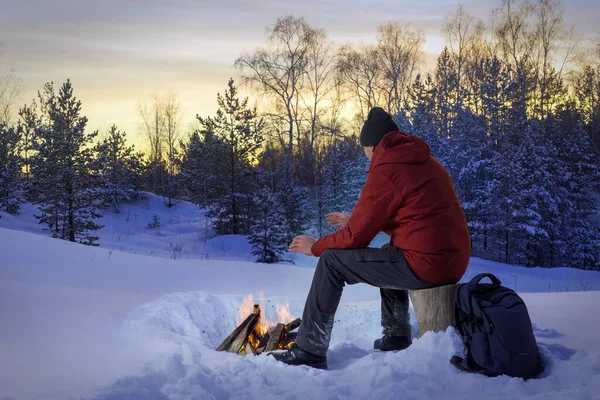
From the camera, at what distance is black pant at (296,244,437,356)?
3164 millimetres

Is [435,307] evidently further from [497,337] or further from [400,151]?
[400,151]

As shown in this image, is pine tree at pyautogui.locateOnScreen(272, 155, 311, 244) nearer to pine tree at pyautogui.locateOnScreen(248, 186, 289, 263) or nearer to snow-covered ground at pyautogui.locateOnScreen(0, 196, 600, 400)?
pine tree at pyautogui.locateOnScreen(248, 186, 289, 263)

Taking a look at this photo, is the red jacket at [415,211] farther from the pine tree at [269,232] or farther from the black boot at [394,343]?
the pine tree at [269,232]

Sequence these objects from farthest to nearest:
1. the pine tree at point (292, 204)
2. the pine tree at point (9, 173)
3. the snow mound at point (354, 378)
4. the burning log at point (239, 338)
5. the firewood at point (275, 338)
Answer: the pine tree at point (9, 173) → the pine tree at point (292, 204) → the burning log at point (239, 338) → the firewood at point (275, 338) → the snow mound at point (354, 378)

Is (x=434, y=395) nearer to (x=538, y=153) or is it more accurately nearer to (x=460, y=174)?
(x=460, y=174)

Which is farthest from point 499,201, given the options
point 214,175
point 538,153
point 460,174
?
point 214,175

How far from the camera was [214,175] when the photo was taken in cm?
2391

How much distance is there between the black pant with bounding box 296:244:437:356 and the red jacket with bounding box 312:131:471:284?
0.30 ft

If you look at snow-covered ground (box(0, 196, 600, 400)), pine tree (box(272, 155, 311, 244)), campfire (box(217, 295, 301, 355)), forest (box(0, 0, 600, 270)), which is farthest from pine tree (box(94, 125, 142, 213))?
campfire (box(217, 295, 301, 355))

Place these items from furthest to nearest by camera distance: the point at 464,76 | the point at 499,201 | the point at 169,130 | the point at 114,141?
the point at 169,130 < the point at 114,141 < the point at 464,76 < the point at 499,201

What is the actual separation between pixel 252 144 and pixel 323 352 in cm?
2050

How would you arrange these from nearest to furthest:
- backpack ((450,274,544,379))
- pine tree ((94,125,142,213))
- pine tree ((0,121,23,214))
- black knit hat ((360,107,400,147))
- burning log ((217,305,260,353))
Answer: backpack ((450,274,544,379)), black knit hat ((360,107,400,147)), burning log ((217,305,260,353)), pine tree ((0,121,23,214)), pine tree ((94,125,142,213))

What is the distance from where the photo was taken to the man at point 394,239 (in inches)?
121

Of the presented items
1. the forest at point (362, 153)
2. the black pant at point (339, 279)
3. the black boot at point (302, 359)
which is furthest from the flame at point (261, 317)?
the forest at point (362, 153)
